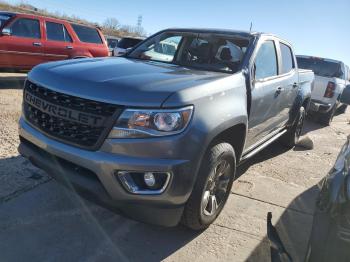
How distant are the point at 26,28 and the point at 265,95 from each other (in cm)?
768

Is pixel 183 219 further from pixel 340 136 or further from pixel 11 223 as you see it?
pixel 340 136

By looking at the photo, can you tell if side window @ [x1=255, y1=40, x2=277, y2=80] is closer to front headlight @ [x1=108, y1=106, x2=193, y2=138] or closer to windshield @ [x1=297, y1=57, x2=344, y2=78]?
front headlight @ [x1=108, y1=106, x2=193, y2=138]

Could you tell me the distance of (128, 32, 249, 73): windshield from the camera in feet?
13.8

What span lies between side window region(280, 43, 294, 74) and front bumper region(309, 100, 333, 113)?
386cm

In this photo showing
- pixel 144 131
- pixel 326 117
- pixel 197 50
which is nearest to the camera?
pixel 144 131

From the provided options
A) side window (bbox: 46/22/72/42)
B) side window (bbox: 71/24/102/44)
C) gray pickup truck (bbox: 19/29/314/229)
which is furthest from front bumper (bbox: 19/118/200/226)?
side window (bbox: 71/24/102/44)

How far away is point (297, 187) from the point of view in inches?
201

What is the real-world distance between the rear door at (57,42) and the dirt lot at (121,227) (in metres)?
5.60

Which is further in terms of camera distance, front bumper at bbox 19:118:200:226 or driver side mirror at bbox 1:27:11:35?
driver side mirror at bbox 1:27:11:35

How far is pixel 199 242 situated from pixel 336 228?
1629 millimetres

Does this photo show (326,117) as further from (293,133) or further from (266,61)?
(266,61)

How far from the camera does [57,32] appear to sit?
416 inches

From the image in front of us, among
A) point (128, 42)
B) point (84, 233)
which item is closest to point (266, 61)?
point (84, 233)

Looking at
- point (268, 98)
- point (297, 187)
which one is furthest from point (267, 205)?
point (268, 98)
